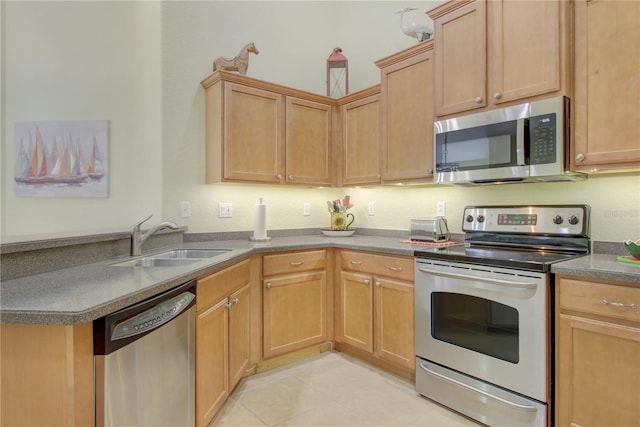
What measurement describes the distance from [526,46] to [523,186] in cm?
84

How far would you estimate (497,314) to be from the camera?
5.86 feet

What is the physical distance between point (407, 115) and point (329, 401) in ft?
6.45

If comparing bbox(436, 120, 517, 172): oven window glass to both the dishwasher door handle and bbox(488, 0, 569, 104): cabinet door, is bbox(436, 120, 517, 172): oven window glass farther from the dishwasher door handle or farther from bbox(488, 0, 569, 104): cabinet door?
the dishwasher door handle

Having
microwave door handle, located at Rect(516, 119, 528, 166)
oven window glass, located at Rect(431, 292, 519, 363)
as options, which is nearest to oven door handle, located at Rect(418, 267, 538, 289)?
oven window glass, located at Rect(431, 292, 519, 363)

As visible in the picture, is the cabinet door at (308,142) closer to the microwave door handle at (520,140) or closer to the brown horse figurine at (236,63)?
the brown horse figurine at (236,63)

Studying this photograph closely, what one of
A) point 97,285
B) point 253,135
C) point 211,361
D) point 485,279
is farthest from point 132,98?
point 485,279

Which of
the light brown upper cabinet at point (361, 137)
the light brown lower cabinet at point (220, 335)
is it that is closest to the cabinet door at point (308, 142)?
the light brown upper cabinet at point (361, 137)

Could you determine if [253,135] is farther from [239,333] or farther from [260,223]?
[239,333]

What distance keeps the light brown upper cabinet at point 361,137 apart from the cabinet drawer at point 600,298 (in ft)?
5.08

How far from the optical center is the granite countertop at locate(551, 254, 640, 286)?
54.8 inches

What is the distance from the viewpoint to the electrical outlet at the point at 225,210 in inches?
113

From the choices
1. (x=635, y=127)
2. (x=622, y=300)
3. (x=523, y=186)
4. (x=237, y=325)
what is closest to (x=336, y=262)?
(x=237, y=325)

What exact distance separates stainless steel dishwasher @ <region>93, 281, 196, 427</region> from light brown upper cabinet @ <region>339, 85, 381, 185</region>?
1795 millimetres

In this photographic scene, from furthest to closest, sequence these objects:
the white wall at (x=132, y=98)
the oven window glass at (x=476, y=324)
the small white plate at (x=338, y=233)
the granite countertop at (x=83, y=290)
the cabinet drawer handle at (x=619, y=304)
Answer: the small white plate at (x=338, y=233) < the white wall at (x=132, y=98) < the oven window glass at (x=476, y=324) < the cabinet drawer handle at (x=619, y=304) < the granite countertop at (x=83, y=290)
